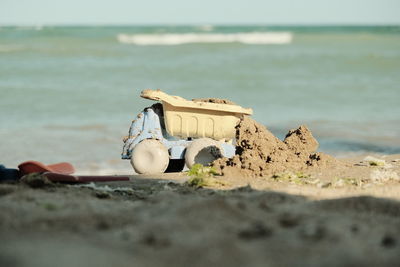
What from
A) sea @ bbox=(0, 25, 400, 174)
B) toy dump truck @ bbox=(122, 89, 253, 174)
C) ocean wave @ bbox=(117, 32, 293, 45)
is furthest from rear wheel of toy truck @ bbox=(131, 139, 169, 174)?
ocean wave @ bbox=(117, 32, 293, 45)

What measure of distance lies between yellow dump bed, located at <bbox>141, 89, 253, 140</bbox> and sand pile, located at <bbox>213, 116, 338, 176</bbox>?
0.64 feet

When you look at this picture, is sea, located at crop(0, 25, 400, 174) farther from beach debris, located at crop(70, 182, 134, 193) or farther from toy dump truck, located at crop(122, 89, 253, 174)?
beach debris, located at crop(70, 182, 134, 193)

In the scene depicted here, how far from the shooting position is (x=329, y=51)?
2214 cm

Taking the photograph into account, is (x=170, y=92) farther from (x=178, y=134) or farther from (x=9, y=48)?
(x=9, y=48)

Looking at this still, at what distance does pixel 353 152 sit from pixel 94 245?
5158 mm

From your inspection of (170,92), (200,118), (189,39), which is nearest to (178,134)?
(200,118)

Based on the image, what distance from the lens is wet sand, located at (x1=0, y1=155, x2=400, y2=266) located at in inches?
110

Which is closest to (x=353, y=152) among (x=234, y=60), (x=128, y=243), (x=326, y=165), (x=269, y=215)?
(x=326, y=165)

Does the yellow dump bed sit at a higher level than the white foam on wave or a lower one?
lower

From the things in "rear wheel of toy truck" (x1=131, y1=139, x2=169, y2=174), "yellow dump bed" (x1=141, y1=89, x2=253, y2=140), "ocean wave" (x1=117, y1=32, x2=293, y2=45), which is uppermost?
"ocean wave" (x1=117, y1=32, x2=293, y2=45)

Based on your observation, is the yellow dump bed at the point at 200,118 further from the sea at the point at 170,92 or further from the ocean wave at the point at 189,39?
the ocean wave at the point at 189,39

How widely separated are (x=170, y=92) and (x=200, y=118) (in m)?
6.59

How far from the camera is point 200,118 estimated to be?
584cm

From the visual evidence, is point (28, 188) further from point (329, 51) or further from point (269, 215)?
point (329, 51)
